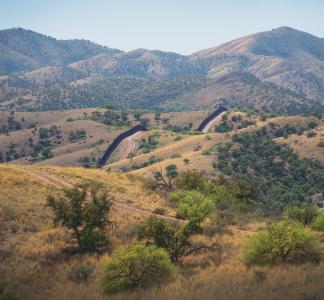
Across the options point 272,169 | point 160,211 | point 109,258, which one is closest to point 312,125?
point 272,169

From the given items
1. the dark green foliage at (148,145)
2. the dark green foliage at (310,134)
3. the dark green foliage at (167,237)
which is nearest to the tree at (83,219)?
the dark green foliage at (167,237)

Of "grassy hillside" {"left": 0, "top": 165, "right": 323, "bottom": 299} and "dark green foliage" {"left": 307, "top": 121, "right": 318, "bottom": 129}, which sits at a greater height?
"grassy hillside" {"left": 0, "top": 165, "right": 323, "bottom": 299}

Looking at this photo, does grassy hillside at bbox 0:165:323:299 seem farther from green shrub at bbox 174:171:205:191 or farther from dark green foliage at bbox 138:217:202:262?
green shrub at bbox 174:171:205:191

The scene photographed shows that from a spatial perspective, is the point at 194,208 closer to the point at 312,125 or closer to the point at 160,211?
the point at 160,211

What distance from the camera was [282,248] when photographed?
2261 centimetres

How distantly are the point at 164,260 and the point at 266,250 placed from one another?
19.6 feet

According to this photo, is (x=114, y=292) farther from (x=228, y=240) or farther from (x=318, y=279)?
(x=228, y=240)

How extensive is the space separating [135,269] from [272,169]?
116860 mm

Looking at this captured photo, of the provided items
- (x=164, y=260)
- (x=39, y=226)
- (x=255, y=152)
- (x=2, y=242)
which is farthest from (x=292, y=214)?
(x=255, y=152)

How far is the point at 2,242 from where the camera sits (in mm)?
24453

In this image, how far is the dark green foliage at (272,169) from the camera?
380 ft

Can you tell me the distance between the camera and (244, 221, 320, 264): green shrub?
22.5m

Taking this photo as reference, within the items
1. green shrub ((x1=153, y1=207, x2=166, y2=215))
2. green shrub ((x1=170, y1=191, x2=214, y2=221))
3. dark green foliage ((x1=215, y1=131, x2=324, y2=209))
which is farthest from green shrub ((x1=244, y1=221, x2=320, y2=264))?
dark green foliage ((x1=215, y1=131, x2=324, y2=209))

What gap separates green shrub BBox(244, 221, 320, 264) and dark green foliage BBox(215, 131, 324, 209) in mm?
83605
